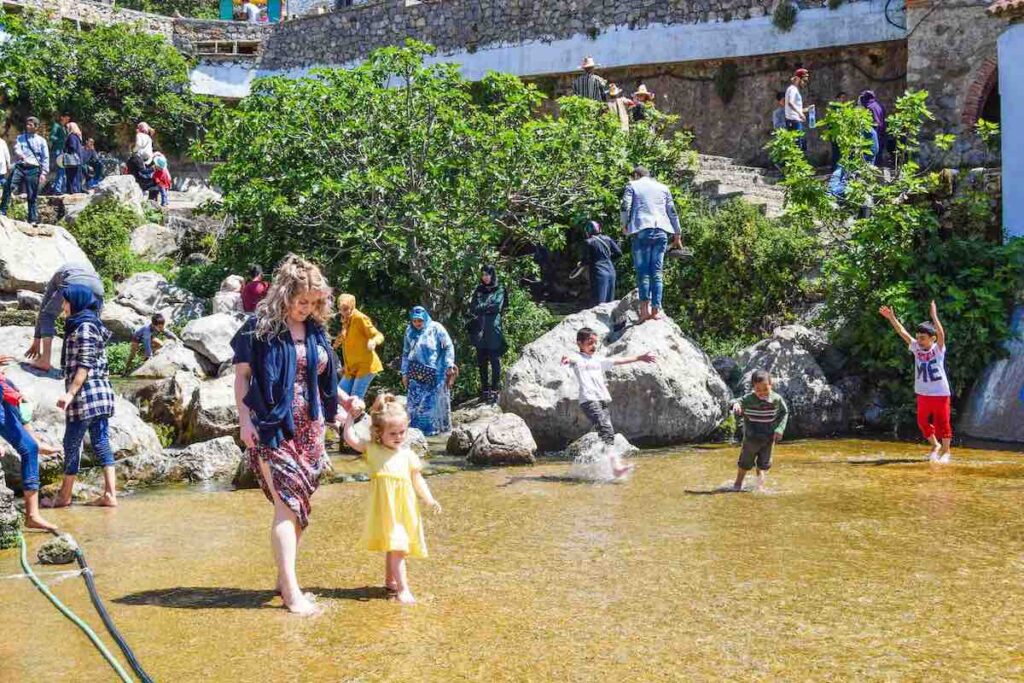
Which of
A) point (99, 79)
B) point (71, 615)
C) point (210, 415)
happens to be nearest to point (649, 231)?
point (210, 415)

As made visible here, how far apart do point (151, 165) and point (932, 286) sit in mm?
19595

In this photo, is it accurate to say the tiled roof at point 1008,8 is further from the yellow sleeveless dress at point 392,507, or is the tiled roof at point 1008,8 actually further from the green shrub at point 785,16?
the yellow sleeveless dress at point 392,507

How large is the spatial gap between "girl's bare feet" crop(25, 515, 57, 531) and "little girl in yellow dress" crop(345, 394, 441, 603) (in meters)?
2.80

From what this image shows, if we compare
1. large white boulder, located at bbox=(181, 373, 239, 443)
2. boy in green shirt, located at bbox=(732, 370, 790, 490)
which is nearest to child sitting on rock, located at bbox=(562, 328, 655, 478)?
boy in green shirt, located at bbox=(732, 370, 790, 490)

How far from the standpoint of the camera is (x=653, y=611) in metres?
5.93

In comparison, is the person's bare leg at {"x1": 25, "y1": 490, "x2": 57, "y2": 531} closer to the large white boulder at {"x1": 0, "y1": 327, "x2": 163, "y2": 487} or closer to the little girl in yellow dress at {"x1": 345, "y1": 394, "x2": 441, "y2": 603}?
the large white boulder at {"x1": 0, "y1": 327, "x2": 163, "y2": 487}

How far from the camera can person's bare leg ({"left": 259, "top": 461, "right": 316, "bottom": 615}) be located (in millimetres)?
5934

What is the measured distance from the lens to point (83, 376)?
A: 28.2 feet

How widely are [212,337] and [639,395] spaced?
319 inches

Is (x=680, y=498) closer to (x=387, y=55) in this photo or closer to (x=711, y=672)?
(x=711, y=672)

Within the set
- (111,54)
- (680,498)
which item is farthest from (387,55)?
(111,54)

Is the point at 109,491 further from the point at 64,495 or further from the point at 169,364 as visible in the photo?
the point at 169,364

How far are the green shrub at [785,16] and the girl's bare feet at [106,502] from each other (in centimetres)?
1726

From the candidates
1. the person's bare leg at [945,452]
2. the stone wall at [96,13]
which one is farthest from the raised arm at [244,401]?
the stone wall at [96,13]
